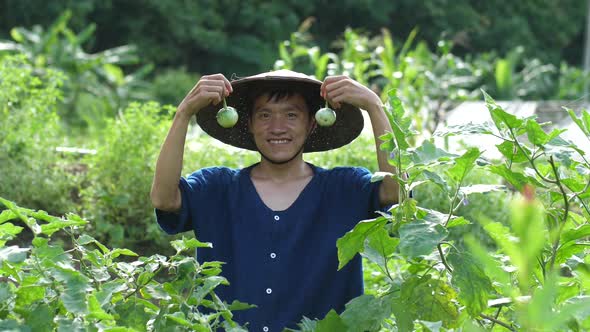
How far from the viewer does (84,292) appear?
1.58m

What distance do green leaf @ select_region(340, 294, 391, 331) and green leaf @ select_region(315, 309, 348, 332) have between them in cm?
1

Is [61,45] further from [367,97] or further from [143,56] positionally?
[367,97]

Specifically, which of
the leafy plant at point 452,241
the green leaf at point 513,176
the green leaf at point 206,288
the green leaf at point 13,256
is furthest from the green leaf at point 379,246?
the green leaf at point 13,256

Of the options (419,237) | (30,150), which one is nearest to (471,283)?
(419,237)

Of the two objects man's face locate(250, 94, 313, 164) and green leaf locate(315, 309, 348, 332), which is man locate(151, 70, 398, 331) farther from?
green leaf locate(315, 309, 348, 332)

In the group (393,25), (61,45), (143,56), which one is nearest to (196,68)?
(143,56)

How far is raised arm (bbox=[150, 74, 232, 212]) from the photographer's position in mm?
2592

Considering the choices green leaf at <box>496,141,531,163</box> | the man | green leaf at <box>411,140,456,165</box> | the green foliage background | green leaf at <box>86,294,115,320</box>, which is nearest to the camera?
green leaf at <box>86,294,115,320</box>

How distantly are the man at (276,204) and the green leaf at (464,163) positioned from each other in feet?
2.33

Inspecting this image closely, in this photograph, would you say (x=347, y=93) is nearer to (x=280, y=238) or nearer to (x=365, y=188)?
(x=365, y=188)

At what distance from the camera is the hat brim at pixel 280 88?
2.82 m

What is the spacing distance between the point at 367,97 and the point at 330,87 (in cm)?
9

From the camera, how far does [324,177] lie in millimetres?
2871

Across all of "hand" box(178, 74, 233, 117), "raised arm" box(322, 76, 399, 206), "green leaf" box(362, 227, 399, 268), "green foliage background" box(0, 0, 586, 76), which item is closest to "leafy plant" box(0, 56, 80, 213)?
"hand" box(178, 74, 233, 117)
